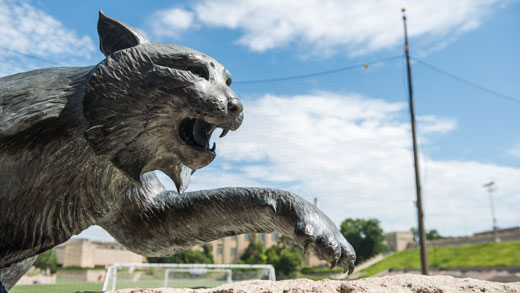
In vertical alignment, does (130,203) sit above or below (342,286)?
above

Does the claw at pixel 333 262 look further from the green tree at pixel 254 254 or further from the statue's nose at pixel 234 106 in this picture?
the green tree at pixel 254 254

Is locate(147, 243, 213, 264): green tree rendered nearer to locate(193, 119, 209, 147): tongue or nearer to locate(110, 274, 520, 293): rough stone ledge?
locate(110, 274, 520, 293): rough stone ledge

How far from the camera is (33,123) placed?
158 cm

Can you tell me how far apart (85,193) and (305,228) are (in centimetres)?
88

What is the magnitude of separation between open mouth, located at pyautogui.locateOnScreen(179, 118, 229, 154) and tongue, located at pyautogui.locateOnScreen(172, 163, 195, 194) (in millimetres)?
198

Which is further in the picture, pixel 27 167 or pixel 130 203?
pixel 130 203

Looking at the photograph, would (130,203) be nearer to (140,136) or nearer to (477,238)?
(140,136)

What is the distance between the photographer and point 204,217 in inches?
79.0

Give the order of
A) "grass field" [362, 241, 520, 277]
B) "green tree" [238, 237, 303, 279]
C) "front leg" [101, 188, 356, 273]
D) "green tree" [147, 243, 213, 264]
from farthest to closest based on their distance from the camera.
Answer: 1. "green tree" [238, 237, 303, 279]
2. "green tree" [147, 243, 213, 264]
3. "grass field" [362, 241, 520, 277]
4. "front leg" [101, 188, 356, 273]

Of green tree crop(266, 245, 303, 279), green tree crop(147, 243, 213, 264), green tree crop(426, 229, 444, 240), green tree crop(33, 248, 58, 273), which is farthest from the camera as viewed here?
green tree crop(426, 229, 444, 240)

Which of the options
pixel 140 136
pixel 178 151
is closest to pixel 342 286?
pixel 178 151

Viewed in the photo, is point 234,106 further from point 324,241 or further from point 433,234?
point 433,234

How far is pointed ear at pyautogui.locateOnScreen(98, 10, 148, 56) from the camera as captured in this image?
173 centimetres

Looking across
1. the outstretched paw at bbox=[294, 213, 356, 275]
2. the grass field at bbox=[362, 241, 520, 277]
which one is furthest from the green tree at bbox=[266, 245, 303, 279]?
the outstretched paw at bbox=[294, 213, 356, 275]
